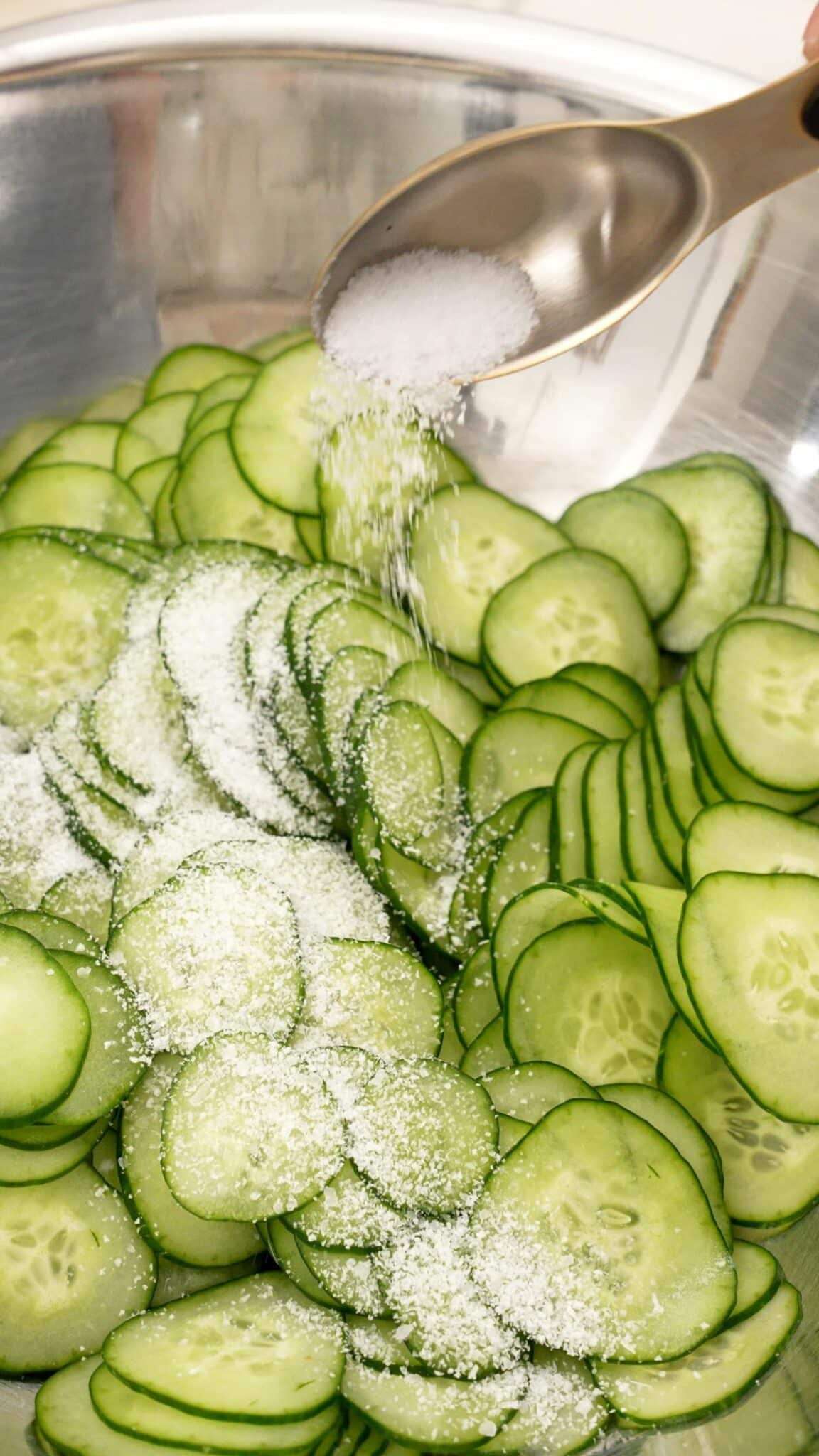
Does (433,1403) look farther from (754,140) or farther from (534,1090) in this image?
(754,140)

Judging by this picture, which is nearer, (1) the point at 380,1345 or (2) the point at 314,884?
(1) the point at 380,1345

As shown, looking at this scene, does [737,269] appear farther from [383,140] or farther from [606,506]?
[383,140]

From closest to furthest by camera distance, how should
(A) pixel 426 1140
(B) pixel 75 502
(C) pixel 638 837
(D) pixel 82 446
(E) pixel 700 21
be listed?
(A) pixel 426 1140 → (C) pixel 638 837 → (B) pixel 75 502 → (D) pixel 82 446 → (E) pixel 700 21

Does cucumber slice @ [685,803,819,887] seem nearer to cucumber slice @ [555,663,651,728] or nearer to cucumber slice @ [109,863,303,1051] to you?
cucumber slice @ [555,663,651,728]

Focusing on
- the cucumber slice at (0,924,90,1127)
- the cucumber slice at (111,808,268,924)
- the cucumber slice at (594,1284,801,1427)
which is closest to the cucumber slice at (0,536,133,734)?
the cucumber slice at (111,808,268,924)

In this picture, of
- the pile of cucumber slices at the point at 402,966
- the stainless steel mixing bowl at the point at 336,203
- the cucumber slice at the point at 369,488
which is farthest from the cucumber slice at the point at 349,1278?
the stainless steel mixing bowl at the point at 336,203

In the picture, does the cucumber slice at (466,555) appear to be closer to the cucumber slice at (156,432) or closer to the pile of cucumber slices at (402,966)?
the pile of cucumber slices at (402,966)

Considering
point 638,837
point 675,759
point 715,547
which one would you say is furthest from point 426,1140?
point 715,547
